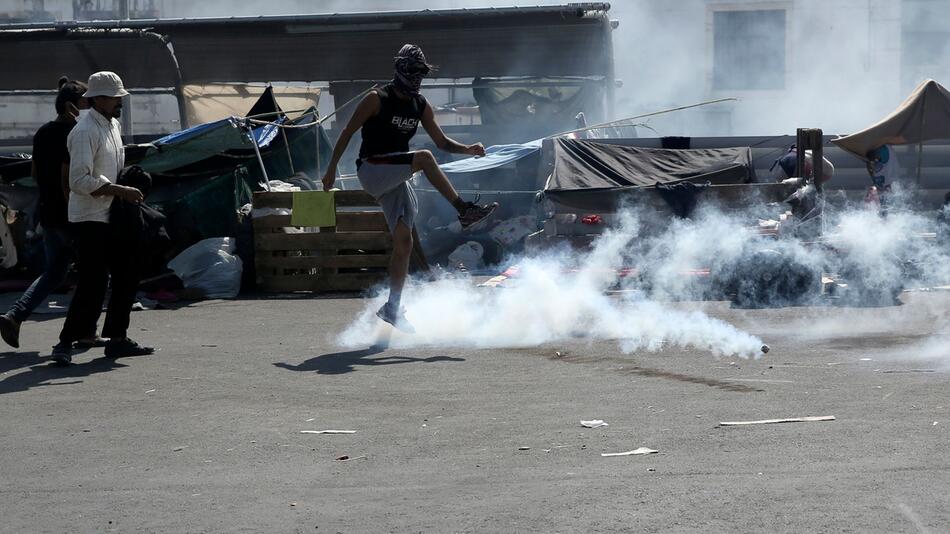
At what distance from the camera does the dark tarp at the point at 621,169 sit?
1095cm

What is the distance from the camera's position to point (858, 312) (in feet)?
28.4

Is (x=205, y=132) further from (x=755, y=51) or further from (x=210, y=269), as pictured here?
(x=755, y=51)

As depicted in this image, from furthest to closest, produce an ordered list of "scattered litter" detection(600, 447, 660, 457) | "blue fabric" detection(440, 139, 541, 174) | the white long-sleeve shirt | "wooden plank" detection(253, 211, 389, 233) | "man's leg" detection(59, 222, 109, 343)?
"blue fabric" detection(440, 139, 541, 174) → "wooden plank" detection(253, 211, 389, 233) → "man's leg" detection(59, 222, 109, 343) → the white long-sleeve shirt → "scattered litter" detection(600, 447, 660, 457)

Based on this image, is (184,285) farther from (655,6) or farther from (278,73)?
(655,6)

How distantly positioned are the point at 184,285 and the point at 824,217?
5843 millimetres

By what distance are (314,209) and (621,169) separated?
3.16 metres

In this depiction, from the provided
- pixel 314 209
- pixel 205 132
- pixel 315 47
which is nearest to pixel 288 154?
pixel 205 132

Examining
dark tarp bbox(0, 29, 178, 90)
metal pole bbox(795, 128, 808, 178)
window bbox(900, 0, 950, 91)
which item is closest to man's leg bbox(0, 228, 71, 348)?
metal pole bbox(795, 128, 808, 178)

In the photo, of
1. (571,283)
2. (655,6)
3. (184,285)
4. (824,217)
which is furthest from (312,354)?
(655,6)

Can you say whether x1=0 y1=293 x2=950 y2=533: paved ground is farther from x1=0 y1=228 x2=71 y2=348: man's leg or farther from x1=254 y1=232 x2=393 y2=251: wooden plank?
x1=254 y1=232 x2=393 y2=251: wooden plank

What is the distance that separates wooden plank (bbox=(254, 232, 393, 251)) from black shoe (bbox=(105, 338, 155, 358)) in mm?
4060

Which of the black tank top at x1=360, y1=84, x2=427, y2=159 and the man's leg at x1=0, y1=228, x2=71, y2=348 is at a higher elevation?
the black tank top at x1=360, y1=84, x2=427, y2=159

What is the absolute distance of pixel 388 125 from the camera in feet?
24.7

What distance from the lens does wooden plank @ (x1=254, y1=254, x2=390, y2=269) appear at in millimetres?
11227
